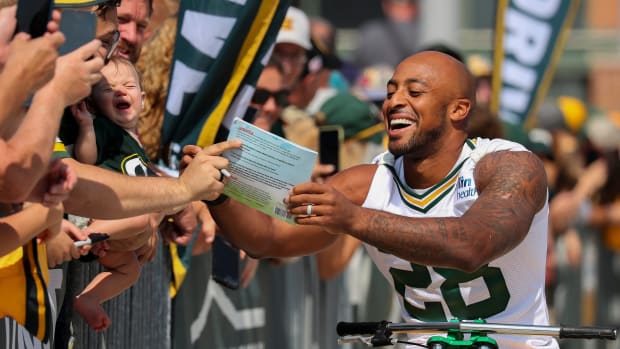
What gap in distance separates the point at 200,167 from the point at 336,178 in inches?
45.5

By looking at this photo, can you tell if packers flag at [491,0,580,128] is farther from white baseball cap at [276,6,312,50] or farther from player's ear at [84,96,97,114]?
player's ear at [84,96,97,114]

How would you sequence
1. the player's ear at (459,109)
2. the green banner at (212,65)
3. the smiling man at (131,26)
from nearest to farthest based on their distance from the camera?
the player's ear at (459,109) < the smiling man at (131,26) < the green banner at (212,65)

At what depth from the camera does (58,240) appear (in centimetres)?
499

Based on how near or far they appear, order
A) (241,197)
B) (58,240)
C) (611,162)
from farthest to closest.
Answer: (611,162) < (241,197) < (58,240)

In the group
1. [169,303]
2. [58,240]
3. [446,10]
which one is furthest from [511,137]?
[58,240]

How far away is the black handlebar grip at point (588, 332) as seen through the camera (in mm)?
5027

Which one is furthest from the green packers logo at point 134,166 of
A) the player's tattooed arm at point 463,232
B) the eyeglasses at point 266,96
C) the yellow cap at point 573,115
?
the yellow cap at point 573,115

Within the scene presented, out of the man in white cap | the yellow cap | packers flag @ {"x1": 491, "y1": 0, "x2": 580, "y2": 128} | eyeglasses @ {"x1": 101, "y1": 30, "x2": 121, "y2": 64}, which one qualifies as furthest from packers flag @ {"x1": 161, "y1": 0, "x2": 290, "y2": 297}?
the yellow cap

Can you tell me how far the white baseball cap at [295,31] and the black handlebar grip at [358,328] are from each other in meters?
3.79

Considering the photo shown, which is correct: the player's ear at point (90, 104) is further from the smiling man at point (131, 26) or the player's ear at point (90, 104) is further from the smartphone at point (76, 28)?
the smiling man at point (131, 26)

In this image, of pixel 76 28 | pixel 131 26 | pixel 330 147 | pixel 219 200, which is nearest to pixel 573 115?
pixel 330 147

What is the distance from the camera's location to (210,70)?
6762 millimetres

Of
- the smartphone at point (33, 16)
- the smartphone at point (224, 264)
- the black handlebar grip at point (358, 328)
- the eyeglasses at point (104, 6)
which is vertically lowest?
the black handlebar grip at point (358, 328)

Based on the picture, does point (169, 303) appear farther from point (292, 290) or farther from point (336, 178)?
point (292, 290)
